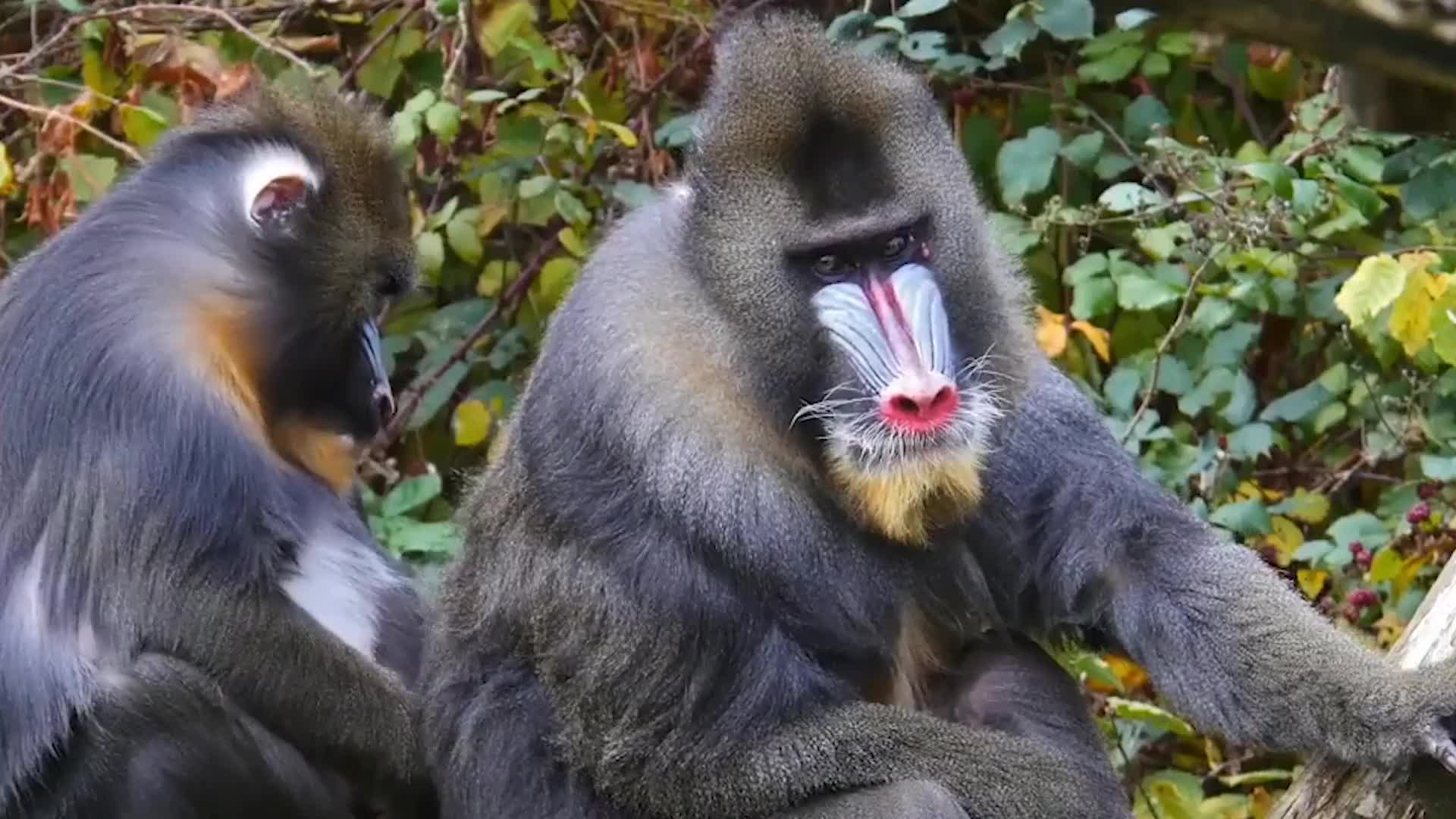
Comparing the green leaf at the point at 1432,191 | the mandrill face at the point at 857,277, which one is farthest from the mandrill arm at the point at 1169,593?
the green leaf at the point at 1432,191

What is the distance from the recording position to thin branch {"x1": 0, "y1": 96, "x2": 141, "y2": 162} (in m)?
5.97

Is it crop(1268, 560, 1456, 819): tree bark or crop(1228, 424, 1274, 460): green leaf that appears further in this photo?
crop(1228, 424, 1274, 460): green leaf

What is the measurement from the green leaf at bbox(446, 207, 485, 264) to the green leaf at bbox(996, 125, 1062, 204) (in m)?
1.60

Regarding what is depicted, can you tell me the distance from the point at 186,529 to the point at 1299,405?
3208 mm

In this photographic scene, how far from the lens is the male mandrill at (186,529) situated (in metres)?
4.17

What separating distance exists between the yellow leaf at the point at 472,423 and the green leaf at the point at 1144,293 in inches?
72.5

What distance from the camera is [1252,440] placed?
556cm

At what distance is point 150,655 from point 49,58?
3.36m

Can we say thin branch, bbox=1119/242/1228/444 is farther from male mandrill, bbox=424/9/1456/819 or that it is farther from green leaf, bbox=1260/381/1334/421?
male mandrill, bbox=424/9/1456/819

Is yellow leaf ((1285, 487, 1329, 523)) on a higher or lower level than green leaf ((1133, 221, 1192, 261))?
lower

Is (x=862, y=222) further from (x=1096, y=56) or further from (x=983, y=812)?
(x=1096, y=56)

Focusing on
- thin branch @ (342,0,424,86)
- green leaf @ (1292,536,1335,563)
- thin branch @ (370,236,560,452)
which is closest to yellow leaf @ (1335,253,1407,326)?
green leaf @ (1292,536,1335,563)

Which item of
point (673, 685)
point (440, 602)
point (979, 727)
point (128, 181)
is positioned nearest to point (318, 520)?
point (440, 602)

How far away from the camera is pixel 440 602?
435 cm
